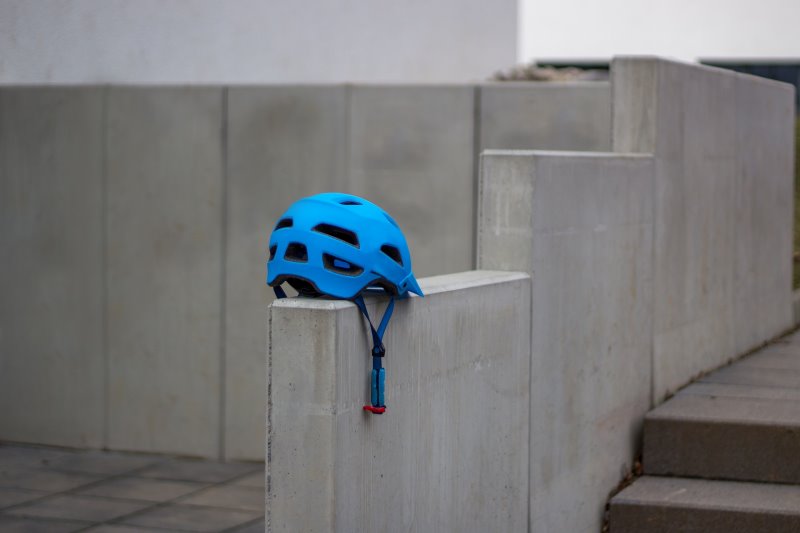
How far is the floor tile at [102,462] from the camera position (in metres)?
8.15

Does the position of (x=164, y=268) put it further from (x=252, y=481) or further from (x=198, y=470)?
(x=252, y=481)

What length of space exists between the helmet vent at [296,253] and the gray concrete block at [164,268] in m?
4.37

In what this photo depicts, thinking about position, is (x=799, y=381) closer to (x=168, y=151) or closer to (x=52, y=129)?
(x=168, y=151)

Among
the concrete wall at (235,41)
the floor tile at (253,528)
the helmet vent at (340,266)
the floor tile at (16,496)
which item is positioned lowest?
the floor tile at (253,528)

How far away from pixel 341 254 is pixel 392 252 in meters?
0.27

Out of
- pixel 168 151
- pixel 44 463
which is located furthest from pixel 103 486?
pixel 168 151

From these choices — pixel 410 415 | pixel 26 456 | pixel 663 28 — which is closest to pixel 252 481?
pixel 26 456

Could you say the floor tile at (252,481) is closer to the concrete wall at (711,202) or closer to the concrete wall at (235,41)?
the concrete wall at (711,202)

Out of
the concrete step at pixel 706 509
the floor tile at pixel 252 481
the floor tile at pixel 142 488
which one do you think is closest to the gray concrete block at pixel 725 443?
the concrete step at pixel 706 509

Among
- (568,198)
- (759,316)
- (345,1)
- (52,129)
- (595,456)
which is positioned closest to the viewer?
(568,198)

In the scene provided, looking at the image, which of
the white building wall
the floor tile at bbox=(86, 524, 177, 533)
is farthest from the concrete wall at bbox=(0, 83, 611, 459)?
the white building wall

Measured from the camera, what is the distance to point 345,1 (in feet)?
39.3

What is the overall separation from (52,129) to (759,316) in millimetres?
5510

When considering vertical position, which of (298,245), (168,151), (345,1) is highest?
(345,1)
